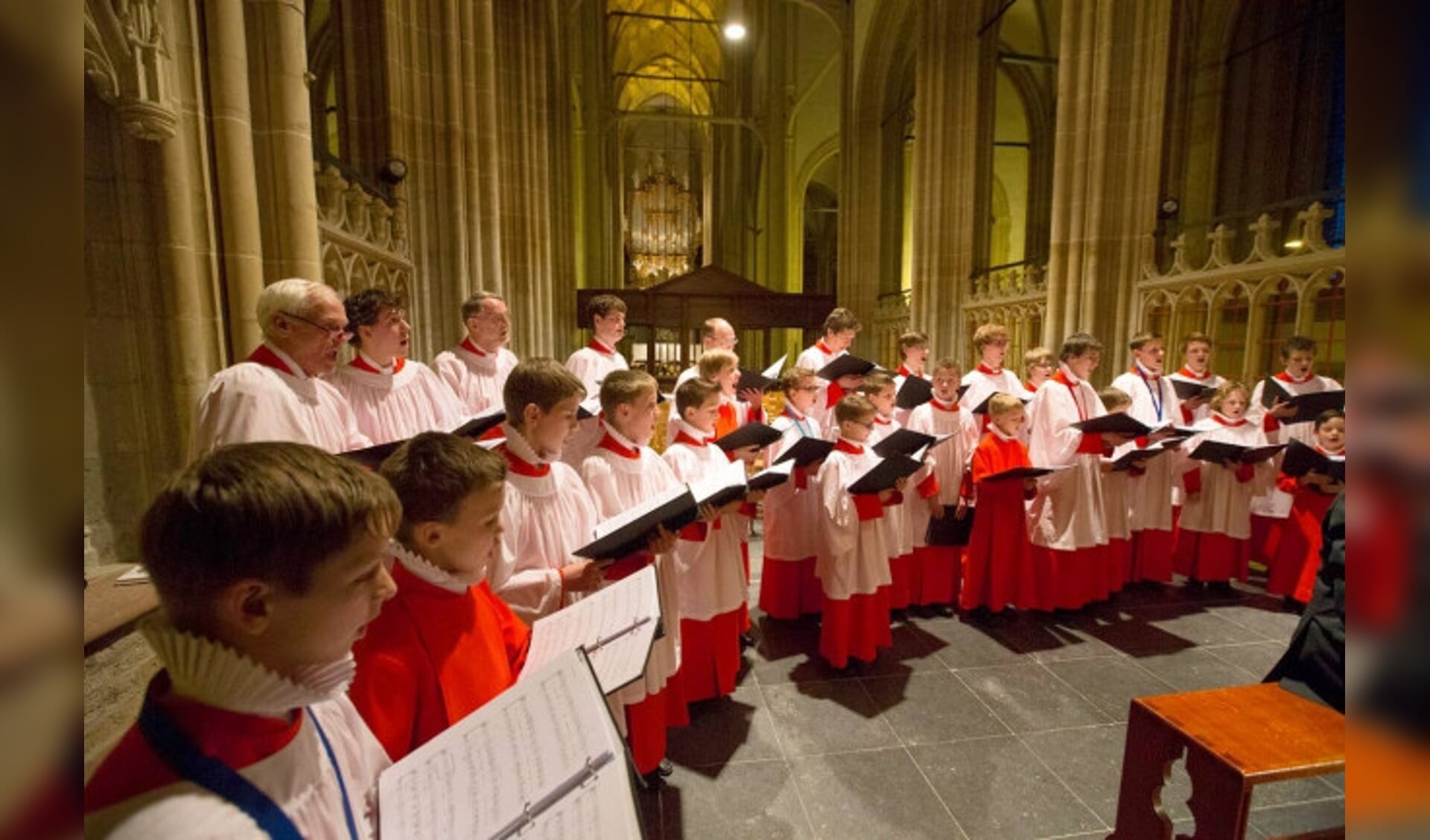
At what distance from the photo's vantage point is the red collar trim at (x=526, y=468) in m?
2.26

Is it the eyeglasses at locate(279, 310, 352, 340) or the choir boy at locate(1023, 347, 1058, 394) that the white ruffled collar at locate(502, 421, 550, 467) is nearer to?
the eyeglasses at locate(279, 310, 352, 340)

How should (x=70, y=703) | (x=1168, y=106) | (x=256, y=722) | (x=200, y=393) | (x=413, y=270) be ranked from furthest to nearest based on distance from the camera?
(x=1168, y=106) → (x=413, y=270) → (x=200, y=393) → (x=256, y=722) → (x=70, y=703)

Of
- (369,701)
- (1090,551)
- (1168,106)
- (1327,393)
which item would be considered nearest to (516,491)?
(369,701)

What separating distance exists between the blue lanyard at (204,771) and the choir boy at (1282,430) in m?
6.09

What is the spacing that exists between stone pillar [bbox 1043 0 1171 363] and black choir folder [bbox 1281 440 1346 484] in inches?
125

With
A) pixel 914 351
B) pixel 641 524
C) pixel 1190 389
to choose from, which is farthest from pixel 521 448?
pixel 1190 389

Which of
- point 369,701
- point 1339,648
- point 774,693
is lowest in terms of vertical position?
point 774,693

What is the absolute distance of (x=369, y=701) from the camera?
56.2 inches

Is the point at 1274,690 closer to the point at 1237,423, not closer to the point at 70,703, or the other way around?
the point at 70,703

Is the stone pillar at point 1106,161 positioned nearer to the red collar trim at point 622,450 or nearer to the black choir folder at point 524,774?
the red collar trim at point 622,450

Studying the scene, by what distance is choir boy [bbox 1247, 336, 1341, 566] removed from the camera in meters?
4.84

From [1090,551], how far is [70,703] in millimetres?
5124

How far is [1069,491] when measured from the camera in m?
4.38

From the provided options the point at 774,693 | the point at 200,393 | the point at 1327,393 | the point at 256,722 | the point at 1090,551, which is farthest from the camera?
the point at 1090,551
